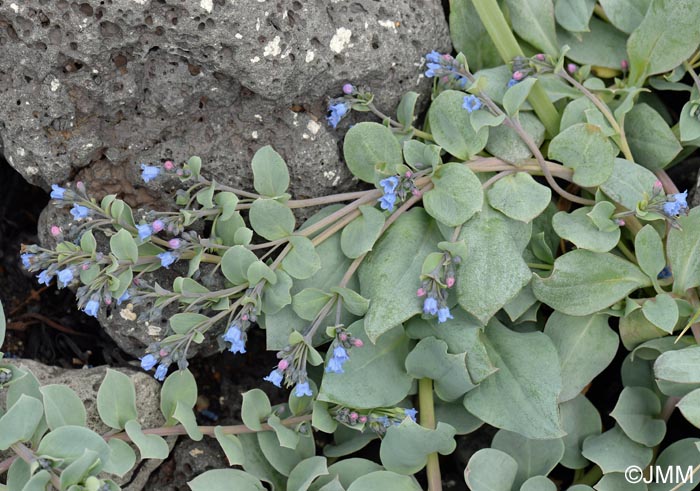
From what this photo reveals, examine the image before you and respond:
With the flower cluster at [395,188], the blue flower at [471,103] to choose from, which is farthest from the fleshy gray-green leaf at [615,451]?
the blue flower at [471,103]

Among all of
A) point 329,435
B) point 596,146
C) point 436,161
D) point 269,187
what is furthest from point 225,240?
point 596,146

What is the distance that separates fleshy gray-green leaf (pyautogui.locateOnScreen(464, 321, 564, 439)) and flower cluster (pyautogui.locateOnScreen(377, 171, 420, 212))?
0.53 m

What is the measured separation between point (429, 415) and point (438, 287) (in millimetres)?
443

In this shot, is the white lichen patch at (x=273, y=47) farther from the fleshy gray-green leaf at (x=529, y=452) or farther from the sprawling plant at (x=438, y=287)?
the fleshy gray-green leaf at (x=529, y=452)

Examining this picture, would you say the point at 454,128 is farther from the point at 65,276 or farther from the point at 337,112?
the point at 65,276

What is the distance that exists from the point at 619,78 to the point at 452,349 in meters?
1.21

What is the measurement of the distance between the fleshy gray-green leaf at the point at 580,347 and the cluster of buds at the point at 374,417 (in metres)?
0.49

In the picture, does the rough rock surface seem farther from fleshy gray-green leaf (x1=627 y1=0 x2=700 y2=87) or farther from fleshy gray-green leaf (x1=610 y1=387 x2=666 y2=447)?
fleshy gray-green leaf (x1=627 y1=0 x2=700 y2=87)

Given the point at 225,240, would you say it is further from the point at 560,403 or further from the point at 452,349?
the point at 560,403

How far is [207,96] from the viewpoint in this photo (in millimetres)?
2289

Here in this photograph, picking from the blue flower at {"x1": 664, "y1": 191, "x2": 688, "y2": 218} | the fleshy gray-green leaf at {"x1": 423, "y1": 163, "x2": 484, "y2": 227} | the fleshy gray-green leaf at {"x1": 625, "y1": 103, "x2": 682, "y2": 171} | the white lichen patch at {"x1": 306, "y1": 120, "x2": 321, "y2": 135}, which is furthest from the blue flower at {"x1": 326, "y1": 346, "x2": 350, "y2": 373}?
the fleshy gray-green leaf at {"x1": 625, "y1": 103, "x2": 682, "y2": 171}

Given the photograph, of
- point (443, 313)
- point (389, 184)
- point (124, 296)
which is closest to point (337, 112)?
point (389, 184)

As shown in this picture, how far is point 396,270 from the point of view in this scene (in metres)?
2.24

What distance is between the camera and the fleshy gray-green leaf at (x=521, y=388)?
2160mm
